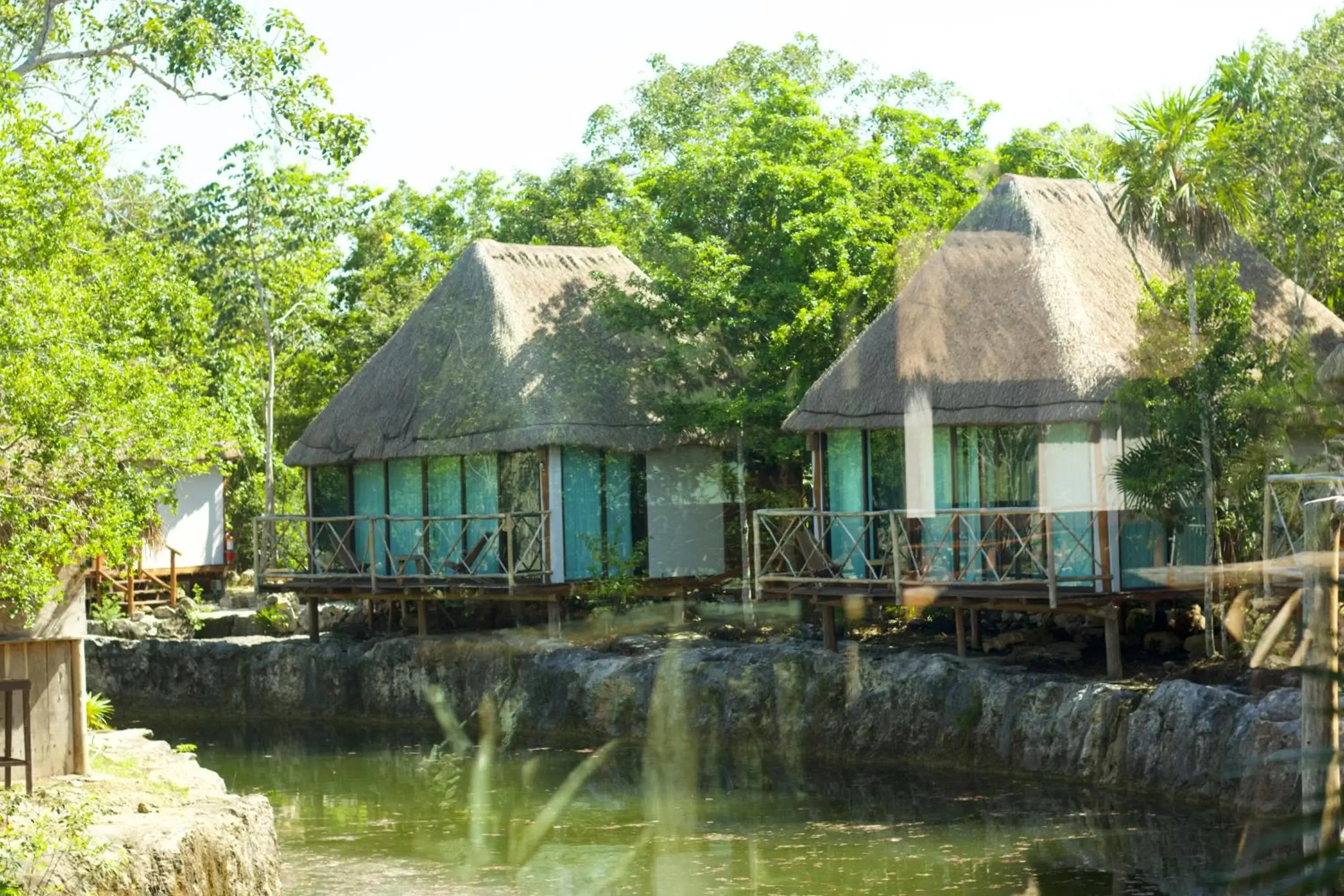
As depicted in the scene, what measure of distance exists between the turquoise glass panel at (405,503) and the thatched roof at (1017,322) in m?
6.55

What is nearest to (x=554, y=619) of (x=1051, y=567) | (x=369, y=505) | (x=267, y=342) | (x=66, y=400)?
(x=369, y=505)

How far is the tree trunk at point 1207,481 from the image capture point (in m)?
15.0

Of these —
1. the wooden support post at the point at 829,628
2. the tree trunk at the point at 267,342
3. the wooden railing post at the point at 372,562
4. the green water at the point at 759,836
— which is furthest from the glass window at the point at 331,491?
the wooden support post at the point at 829,628

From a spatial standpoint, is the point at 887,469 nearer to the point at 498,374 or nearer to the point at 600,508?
the point at 600,508

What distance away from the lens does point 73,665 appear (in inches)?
461

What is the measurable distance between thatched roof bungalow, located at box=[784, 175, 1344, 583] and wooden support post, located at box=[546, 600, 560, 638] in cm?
402

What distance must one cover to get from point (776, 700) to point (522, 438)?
521 centimetres

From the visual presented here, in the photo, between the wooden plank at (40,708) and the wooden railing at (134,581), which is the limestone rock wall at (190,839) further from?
the wooden railing at (134,581)

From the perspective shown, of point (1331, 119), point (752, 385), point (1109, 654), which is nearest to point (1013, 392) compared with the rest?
point (1109, 654)

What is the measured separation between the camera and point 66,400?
11.2 meters

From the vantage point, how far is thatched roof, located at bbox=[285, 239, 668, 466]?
69.9ft

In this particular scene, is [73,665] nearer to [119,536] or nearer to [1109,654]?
[119,536]

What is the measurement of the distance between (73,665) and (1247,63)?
1749cm

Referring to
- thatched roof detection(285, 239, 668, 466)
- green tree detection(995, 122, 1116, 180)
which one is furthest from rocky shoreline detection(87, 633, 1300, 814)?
green tree detection(995, 122, 1116, 180)
